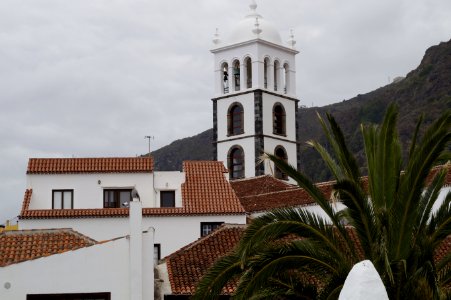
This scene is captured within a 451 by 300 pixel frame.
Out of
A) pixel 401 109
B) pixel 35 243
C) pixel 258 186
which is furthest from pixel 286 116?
pixel 401 109

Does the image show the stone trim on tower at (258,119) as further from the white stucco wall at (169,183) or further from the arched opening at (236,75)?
the white stucco wall at (169,183)

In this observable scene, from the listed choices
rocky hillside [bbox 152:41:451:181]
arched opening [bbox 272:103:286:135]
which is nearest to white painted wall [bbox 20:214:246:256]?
arched opening [bbox 272:103:286:135]

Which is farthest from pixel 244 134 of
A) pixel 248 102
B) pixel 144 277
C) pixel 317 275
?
pixel 317 275

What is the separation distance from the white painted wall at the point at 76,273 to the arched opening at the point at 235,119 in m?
38.8

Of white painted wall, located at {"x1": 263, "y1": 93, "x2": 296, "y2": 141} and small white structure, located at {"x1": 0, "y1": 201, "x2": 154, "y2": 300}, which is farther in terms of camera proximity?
white painted wall, located at {"x1": 263, "y1": 93, "x2": 296, "y2": 141}

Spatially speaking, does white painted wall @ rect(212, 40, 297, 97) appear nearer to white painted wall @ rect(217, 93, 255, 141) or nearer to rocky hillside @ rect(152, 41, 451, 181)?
white painted wall @ rect(217, 93, 255, 141)

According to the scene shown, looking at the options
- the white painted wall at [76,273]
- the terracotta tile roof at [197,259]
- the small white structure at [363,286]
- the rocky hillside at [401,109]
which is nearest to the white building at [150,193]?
the white painted wall at [76,273]

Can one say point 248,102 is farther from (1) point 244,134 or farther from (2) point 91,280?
(2) point 91,280

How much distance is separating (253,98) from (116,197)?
885 inches

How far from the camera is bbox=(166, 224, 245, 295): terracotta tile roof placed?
31.4m

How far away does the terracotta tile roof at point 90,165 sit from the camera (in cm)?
4388

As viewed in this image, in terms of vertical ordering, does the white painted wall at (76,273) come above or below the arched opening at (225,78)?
below

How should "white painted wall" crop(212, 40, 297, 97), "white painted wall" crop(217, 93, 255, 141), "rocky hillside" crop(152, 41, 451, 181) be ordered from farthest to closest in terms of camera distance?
"rocky hillside" crop(152, 41, 451, 181)
"white painted wall" crop(217, 93, 255, 141)
"white painted wall" crop(212, 40, 297, 97)

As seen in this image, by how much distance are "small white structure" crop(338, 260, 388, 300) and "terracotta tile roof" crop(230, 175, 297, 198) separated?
4078cm
